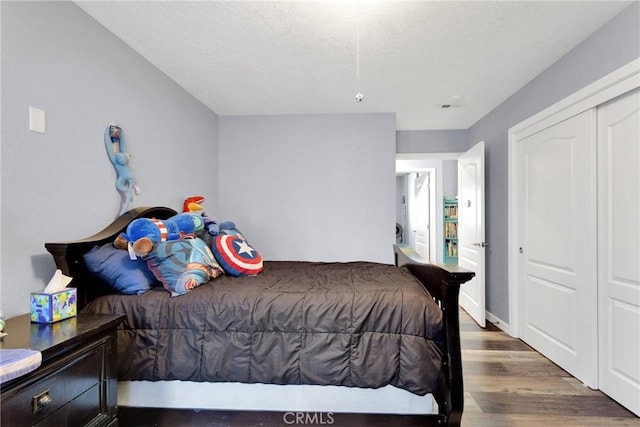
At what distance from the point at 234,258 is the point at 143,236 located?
23.9 inches

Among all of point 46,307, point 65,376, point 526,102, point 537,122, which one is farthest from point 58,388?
point 526,102

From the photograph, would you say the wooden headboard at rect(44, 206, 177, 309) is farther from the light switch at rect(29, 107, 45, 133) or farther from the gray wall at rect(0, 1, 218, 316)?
the light switch at rect(29, 107, 45, 133)

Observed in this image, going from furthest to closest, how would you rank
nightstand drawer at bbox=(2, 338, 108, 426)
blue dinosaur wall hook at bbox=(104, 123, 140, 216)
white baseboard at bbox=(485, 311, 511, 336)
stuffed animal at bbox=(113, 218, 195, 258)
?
white baseboard at bbox=(485, 311, 511, 336)
blue dinosaur wall hook at bbox=(104, 123, 140, 216)
stuffed animal at bbox=(113, 218, 195, 258)
nightstand drawer at bbox=(2, 338, 108, 426)

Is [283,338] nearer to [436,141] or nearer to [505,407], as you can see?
[505,407]

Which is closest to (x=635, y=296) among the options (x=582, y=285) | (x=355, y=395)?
(x=582, y=285)

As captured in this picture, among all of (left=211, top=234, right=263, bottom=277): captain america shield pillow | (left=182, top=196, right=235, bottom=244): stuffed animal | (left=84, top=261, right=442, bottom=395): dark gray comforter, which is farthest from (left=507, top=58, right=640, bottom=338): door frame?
(left=182, top=196, right=235, bottom=244): stuffed animal

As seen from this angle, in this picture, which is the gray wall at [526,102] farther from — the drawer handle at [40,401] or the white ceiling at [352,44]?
the drawer handle at [40,401]

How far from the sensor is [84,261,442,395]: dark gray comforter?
5.09 ft

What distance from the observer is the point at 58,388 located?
1.11 metres

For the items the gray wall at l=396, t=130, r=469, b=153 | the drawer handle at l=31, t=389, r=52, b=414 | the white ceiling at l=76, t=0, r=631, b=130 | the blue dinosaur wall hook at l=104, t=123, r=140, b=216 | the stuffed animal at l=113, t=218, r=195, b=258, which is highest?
the white ceiling at l=76, t=0, r=631, b=130

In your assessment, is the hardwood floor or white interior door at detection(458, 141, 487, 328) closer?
the hardwood floor

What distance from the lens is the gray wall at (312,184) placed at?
3.68 meters

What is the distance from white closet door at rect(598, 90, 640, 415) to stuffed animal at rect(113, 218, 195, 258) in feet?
9.22

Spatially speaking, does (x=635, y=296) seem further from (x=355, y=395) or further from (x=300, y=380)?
(x=300, y=380)
